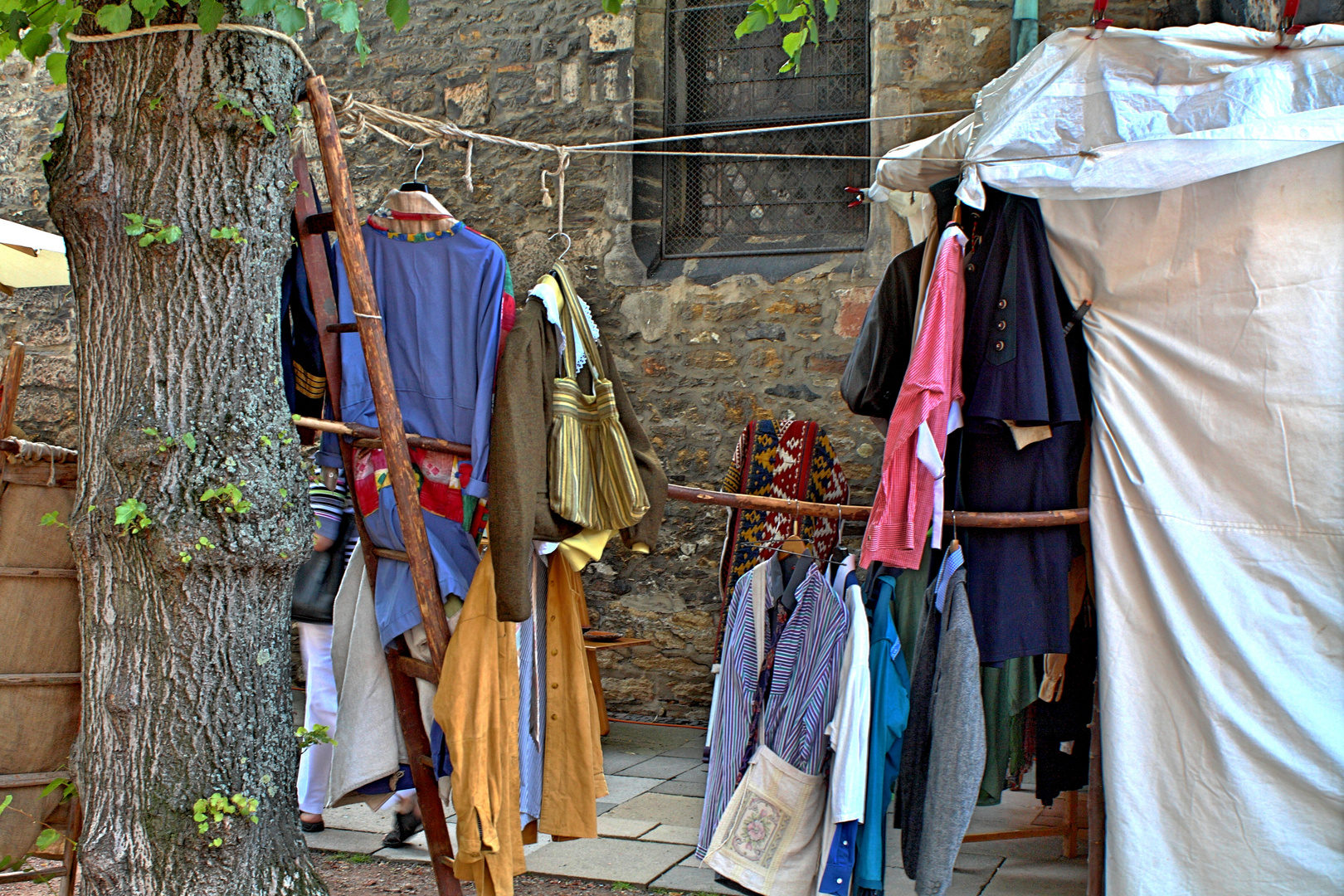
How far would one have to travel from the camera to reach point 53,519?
7.27 feet

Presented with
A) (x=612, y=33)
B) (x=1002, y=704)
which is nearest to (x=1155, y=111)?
(x=1002, y=704)

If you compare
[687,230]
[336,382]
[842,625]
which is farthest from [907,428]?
[687,230]

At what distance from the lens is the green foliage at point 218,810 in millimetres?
1995

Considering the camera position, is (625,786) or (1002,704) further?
(625,786)

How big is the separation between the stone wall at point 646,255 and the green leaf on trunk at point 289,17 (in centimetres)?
278

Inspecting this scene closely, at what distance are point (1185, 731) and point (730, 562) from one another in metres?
2.13

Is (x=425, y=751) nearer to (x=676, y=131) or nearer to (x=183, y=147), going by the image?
(x=183, y=147)

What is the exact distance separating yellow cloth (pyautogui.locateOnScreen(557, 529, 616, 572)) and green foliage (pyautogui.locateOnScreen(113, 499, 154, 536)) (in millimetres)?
871

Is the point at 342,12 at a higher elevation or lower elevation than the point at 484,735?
higher

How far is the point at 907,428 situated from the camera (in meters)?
2.38

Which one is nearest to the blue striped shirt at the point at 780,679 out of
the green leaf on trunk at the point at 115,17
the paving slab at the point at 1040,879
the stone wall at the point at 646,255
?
the paving slab at the point at 1040,879

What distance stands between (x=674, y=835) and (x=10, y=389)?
86.6 inches

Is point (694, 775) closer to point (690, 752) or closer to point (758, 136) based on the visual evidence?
point (690, 752)

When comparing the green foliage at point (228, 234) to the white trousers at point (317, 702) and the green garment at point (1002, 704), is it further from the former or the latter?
the green garment at point (1002, 704)
